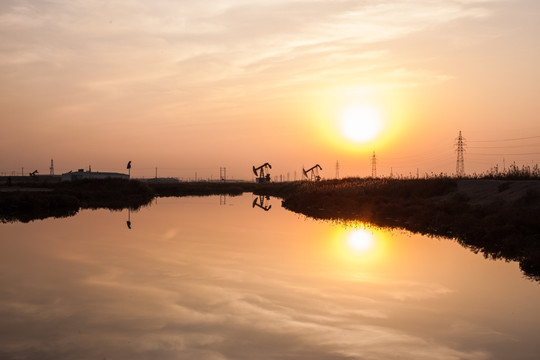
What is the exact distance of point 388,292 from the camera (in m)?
14.2

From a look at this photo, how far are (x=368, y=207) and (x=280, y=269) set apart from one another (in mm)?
24552

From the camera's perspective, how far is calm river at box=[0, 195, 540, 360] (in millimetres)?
9766

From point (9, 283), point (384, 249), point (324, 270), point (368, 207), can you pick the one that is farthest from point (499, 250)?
point (368, 207)

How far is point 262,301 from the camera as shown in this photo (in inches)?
520

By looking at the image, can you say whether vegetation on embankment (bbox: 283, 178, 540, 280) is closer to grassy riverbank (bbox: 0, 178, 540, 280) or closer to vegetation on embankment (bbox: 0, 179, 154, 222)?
grassy riverbank (bbox: 0, 178, 540, 280)

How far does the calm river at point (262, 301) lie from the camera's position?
32.0ft

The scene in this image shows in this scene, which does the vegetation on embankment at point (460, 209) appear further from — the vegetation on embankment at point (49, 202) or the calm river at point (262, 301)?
the vegetation on embankment at point (49, 202)

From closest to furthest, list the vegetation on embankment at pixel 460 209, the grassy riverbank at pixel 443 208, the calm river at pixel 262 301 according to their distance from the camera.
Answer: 1. the calm river at pixel 262 301
2. the vegetation on embankment at pixel 460 209
3. the grassy riverbank at pixel 443 208

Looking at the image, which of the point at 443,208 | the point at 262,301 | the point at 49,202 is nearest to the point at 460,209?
the point at 443,208

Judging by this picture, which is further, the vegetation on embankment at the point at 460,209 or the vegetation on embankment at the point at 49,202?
the vegetation on embankment at the point at 49,202

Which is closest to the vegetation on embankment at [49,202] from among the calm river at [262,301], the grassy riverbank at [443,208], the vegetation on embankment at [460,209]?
the grassy riverbank at [443,208]

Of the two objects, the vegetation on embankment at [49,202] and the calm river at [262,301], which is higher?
the vegetation on embankment at [49,202]

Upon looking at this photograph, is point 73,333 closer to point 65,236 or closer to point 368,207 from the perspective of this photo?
point 65,236

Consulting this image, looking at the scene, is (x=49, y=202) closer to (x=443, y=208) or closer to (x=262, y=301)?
(x=443, y=208)
